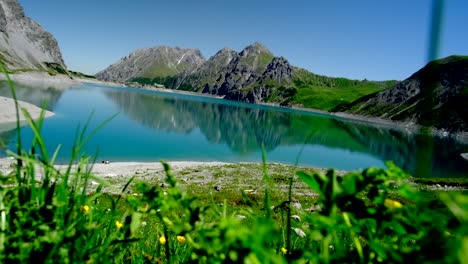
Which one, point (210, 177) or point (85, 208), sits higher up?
point (85, 208)

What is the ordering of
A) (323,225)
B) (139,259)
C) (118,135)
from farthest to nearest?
(118,135)
(139,259)
(323,225)

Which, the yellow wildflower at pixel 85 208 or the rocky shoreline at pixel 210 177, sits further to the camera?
the rocky shoreline at pixel 210 177

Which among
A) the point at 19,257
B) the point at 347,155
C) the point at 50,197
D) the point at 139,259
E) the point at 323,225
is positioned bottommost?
the point at 347,155

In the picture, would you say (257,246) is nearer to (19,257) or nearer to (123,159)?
(19,257)

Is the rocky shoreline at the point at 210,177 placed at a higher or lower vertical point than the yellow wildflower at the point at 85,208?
lower

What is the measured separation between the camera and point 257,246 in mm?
783

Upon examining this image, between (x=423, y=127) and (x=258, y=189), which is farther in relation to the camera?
(x=423, y=127)

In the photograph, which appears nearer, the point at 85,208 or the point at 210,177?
the point at 85,208

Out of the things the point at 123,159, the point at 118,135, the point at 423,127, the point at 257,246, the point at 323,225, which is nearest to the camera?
the point at 257,246

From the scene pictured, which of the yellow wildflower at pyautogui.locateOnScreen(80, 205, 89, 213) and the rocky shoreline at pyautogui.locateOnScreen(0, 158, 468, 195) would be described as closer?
the yellow wildflower at pyautogui.locateOnScreen(80, 205, 89, 213)

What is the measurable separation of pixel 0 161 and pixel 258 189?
96.3ft

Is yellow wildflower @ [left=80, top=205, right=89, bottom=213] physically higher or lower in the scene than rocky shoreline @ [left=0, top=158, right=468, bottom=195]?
higher

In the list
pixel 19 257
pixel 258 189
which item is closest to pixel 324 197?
pixel 19 257

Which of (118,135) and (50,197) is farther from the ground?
(50,197)
